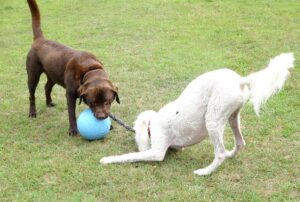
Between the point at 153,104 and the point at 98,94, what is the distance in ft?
5.02

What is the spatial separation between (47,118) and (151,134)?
1.93m

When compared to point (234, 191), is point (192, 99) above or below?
above

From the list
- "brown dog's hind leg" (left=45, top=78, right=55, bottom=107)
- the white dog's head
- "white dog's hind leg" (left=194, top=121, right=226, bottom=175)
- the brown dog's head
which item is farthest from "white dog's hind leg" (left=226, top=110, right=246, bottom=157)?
"brown dog's hind leg" (left=45, top=78, right=55, bottom=107)

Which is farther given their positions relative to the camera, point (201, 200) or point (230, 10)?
point (230, 10)

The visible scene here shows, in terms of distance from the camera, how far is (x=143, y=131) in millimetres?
5004

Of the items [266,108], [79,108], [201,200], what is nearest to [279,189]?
[201,200]

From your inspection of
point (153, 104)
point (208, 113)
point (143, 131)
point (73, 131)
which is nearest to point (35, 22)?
point (73, 131)

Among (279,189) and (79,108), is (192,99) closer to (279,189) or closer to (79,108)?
(279,189)

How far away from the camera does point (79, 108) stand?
6516 mm

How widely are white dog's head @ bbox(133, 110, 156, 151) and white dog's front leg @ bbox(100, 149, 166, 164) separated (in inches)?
6.5

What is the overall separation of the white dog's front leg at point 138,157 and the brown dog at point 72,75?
0.49 m

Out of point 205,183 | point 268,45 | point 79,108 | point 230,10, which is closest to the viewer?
point 205,183

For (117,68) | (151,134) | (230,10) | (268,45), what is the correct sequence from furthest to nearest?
(230,10) < (268,45) < (117,68) < (151,134)

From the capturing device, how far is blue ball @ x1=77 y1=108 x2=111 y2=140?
5.26m
